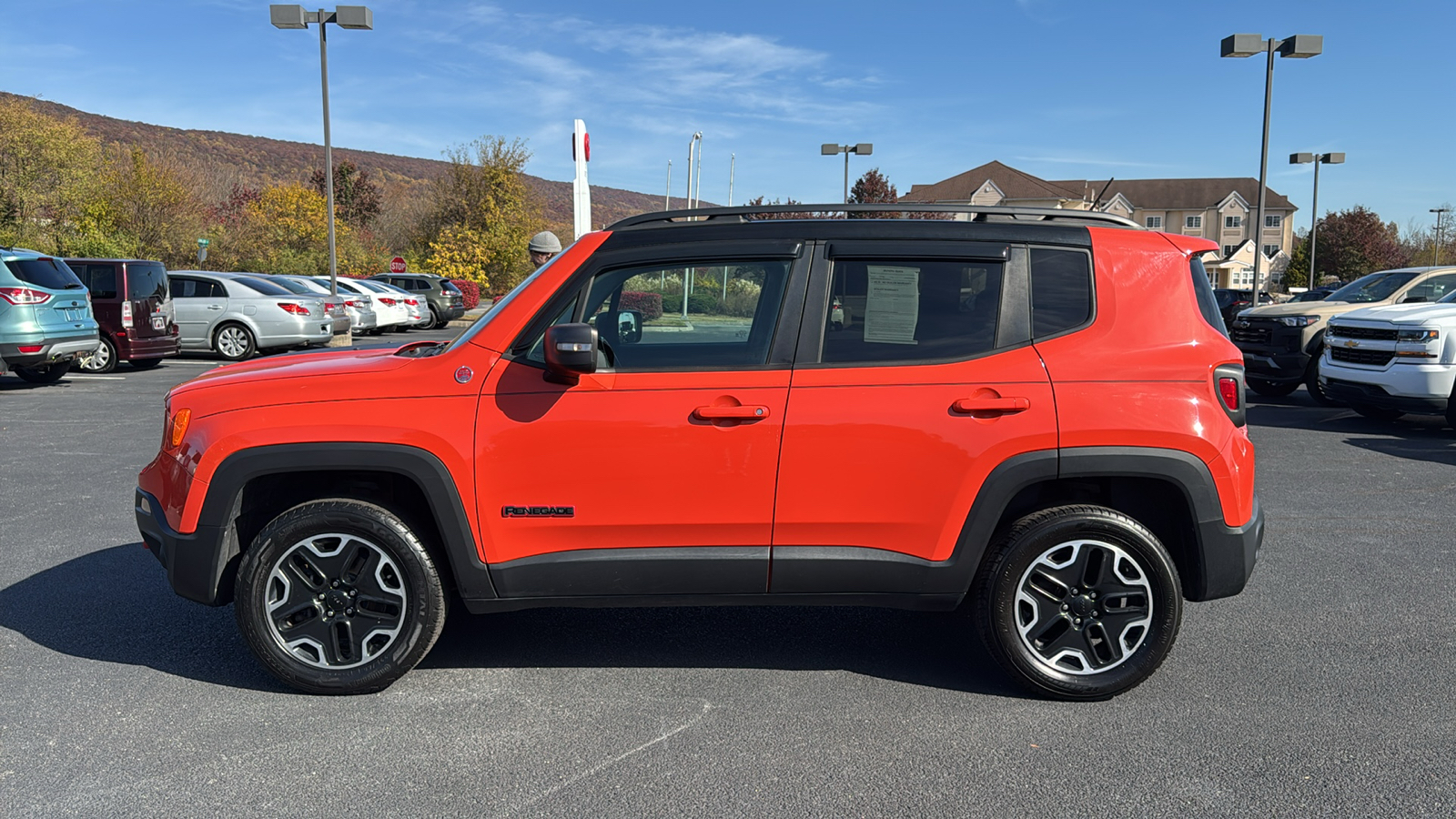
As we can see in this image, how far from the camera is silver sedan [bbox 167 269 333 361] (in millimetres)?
18297

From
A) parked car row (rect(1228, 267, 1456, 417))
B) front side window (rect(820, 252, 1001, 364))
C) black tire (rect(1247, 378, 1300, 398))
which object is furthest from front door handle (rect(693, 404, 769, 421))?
black tire (rect(1247, 378, 1300, 398))

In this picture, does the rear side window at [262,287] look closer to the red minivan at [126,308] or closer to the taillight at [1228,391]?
the red minivan at [126,308]

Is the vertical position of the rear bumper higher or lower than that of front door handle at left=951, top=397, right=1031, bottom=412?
lower

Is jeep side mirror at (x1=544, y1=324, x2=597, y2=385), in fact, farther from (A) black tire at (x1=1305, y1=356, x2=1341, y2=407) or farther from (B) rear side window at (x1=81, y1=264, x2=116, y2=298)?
(B) rear side window at (x1=81, y1=264, x2=116, y2=298)

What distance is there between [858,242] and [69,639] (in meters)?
3.65

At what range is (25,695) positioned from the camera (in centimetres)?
380

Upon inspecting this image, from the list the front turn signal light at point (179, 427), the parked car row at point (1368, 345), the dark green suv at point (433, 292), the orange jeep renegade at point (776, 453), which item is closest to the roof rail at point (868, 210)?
the orange jeep renegade at point (776, 453)

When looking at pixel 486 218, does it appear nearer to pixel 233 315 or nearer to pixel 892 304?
pixel 233 315

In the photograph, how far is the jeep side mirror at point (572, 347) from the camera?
3.47 meters

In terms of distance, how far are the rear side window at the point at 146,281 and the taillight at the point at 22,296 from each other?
3.00m

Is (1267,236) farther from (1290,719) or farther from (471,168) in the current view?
(1290,719)

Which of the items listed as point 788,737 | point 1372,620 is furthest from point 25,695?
point 1372,620

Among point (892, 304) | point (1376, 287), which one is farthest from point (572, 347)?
point (1376, 287)

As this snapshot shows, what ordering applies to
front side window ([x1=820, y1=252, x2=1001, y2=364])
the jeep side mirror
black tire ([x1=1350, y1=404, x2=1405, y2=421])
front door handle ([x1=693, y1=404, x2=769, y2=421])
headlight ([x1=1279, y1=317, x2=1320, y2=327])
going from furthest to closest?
headlight ([x1=1279, y1=317, x2=1320, y2=327]), black tire ([x1=1350, y1=404, x2=1405, y2=421]), front side window ([x1=820, y1=252, x2=1001, y2=364]), front door handle ([x1=693, y1=404, x2=769, y2=421]), the jeep side mirror
